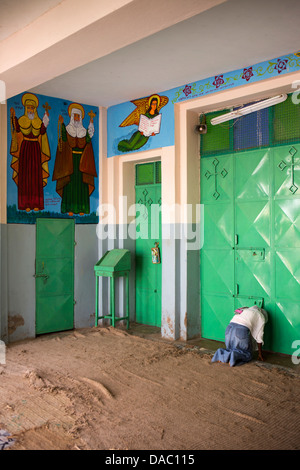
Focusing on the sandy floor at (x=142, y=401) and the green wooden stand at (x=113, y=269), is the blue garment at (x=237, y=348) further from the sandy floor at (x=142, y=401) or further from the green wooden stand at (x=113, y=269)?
the green wooden stand at (x=113, y=269)

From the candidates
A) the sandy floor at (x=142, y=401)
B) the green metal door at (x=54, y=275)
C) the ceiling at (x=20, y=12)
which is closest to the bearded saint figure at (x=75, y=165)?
the green metal door at (x=54, y=275)

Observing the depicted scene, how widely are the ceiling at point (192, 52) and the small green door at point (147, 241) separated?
1.32 m

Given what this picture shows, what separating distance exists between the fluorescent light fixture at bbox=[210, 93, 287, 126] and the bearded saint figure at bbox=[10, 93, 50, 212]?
100.0 inches

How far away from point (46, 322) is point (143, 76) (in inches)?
151

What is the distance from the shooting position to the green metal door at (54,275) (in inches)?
251

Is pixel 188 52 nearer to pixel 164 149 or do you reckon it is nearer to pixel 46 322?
pixel 164 149

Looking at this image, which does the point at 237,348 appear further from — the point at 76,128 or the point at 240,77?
the point at 76,128

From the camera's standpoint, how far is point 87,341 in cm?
602

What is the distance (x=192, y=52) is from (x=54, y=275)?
147 inches

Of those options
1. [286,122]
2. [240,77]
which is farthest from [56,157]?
[286,122]

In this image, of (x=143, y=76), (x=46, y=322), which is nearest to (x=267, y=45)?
(x=143, y=76)

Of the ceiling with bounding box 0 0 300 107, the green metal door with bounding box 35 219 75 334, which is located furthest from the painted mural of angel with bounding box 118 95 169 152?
the green metal door with bounding box 35 219 75 334

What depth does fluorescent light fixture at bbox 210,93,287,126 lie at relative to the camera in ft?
17.0

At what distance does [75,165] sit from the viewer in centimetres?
677
